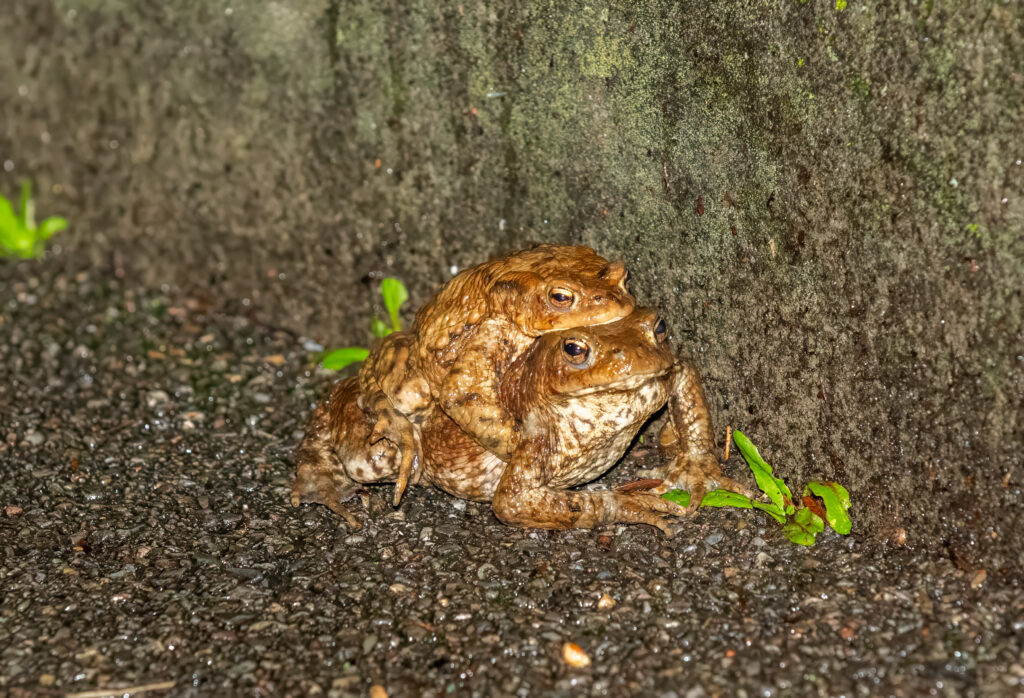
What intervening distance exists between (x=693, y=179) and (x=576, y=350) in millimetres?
739

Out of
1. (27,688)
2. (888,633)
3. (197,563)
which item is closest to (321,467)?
(197,563)

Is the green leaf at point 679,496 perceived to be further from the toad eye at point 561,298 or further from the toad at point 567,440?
the toad eye at point 561,298

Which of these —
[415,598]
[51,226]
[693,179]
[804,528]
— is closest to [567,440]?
[415,598]

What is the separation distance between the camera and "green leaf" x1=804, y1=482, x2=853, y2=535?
10.2 ft

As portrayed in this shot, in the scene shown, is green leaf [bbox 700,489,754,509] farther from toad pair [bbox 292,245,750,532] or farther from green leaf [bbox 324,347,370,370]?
green leaf [bbox 324,347,370,370]

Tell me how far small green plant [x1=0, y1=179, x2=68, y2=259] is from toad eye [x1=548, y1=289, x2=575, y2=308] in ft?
13.2

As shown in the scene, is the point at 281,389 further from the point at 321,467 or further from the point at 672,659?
the point at 672,659

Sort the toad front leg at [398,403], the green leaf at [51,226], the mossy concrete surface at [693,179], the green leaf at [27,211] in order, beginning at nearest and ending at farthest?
the mossy concrete surface at [693,179] → the toad front leg at [398,403] → the green leaf at [51,226] → the green leaf at [27,211]

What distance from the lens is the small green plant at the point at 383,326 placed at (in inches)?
174

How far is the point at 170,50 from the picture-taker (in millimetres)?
4961

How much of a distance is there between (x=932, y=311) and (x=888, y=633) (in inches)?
35.5

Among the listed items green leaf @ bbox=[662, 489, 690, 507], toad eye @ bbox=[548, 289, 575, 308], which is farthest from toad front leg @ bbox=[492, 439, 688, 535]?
toad eye @ bbox=[548, 289, 575, 308]

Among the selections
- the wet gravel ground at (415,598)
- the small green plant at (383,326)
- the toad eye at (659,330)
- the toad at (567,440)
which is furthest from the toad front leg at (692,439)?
the small green plant at (383,326)

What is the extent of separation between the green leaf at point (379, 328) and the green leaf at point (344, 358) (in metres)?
0.10
